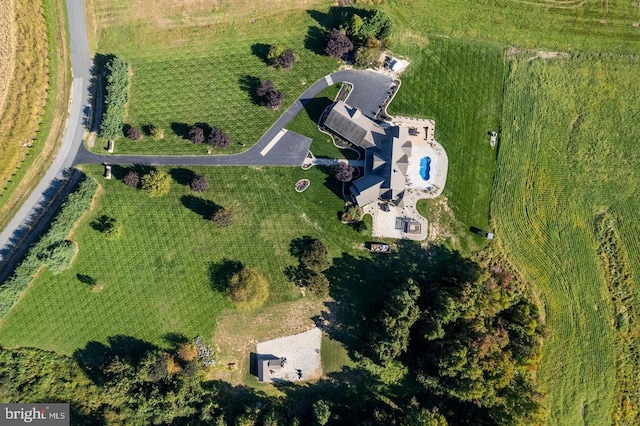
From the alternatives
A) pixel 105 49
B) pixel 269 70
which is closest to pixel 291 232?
pixel 269 70

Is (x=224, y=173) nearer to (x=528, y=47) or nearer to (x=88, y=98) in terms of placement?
(x=88, y=98)

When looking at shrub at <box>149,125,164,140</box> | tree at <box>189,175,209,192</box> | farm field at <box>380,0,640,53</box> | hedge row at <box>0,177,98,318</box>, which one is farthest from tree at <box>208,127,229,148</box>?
farm field at <box>380,0,640,53</box>

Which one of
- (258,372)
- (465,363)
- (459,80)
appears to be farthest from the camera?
(459,80)

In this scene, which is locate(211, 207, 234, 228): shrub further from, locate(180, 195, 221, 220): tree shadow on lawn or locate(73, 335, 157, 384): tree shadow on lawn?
locate(73, 335, 157, 384): tree shadow on lawn

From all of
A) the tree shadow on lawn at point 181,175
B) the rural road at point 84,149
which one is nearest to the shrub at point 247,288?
the tree shadow on lawn at point 181,175

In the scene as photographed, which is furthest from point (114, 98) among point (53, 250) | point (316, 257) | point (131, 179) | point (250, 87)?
point (316, 257)

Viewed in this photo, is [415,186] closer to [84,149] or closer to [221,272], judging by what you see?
[221,272]
